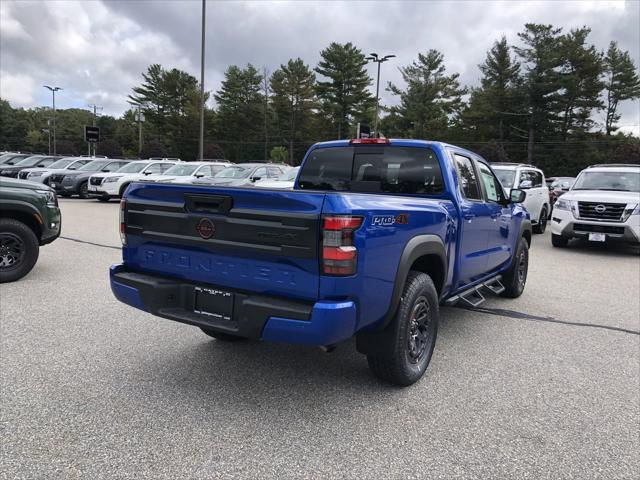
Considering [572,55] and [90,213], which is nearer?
[90,213]

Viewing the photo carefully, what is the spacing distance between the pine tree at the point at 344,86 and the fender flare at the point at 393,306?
62736 mm

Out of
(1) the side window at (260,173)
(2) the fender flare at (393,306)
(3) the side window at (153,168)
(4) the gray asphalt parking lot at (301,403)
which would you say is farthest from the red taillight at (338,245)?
(3) the side window at (153,168)

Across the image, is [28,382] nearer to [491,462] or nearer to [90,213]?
[491,462]

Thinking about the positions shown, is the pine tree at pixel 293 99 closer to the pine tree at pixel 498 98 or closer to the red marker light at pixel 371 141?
the pine tree at pixel 498 98

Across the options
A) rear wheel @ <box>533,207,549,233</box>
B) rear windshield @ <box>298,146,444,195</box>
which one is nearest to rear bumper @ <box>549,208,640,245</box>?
rear wheel @ <box>533,207,549,233</box>

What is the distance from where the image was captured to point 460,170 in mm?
4742

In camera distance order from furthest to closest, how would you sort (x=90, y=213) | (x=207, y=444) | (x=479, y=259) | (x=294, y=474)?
(x=90, y=213)
(x=479, y=259)
(x=207, y=444)
(x=294, y=474)

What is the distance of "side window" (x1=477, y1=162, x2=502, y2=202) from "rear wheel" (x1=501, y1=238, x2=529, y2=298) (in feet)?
3.47

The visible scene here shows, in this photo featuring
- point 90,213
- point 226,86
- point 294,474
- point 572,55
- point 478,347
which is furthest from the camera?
Result: point 226,86

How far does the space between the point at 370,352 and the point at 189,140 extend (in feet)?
239

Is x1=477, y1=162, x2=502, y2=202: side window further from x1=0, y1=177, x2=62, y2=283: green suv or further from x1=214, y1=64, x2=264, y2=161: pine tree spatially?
x1=214, y1=64, x2=264, y2=161: pine tree

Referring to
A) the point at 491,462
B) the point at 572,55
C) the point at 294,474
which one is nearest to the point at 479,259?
the point at 491,462

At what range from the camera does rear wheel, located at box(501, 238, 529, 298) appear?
6.49 m

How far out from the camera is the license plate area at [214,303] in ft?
10.5
